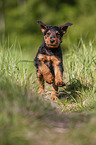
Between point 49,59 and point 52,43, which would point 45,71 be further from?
point 52,43

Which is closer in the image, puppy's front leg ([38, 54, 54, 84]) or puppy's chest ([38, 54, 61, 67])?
puppy's front leg ([38, 54, 54, 84])

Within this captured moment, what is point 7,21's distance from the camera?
28.2 meters

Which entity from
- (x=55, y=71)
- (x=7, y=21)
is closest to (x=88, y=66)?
(x=55, y=71)

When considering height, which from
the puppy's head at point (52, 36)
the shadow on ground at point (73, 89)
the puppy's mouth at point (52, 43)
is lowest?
the shadow on ground at point (73, 89)

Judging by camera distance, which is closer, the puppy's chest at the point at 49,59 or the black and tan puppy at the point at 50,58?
the black and tan puppy at the point at 50,58

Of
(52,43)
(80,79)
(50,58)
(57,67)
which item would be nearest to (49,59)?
(50,58)

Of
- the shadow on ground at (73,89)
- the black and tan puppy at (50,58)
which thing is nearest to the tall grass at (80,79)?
the shadow on ground at (73,89)

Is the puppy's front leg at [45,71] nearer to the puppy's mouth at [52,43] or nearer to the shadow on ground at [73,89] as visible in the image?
the puppy's mouth at [52,43]

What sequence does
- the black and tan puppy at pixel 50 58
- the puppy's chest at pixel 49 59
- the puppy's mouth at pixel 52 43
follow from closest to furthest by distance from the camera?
the puppy's mouth at pixel 52 43
the black and tan puppy at pixel 50 58
the puppy's chest at pixel 49 59

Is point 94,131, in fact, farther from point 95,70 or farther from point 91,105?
point 95,70

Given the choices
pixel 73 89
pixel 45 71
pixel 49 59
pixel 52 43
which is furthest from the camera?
pixel 73 89

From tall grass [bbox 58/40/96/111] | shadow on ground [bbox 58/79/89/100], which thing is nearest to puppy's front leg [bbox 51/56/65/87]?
tall grass [bbox 58/40/96/111]

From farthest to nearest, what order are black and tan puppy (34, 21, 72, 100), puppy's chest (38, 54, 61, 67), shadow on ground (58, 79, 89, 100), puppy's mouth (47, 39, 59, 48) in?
shadow on ground (58, 79, 89, 100), puppy's chest (38, 54, 61, 67), black and tan puppy (34, 21, 72, 100), puppy's mouth (47, 39, 59, 48)

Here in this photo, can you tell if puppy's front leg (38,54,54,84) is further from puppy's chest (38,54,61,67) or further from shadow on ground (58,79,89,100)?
shadow on ground (58,79,89,100)
